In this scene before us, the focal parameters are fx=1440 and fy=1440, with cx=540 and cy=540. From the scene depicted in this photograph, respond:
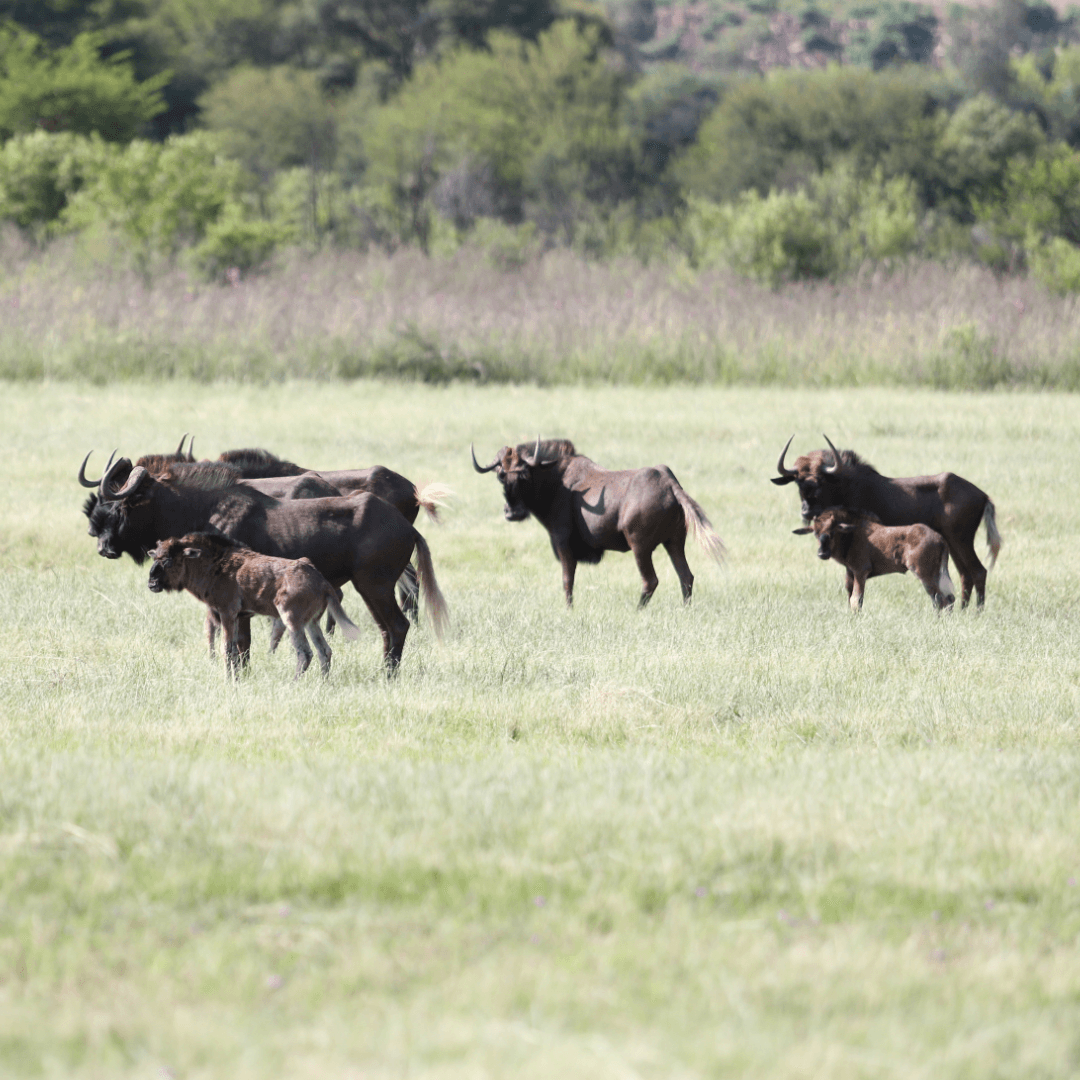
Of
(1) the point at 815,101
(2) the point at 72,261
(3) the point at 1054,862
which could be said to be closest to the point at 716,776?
(3) the point at 1054,862

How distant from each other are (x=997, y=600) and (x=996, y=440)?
789cm

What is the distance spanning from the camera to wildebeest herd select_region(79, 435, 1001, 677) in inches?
297

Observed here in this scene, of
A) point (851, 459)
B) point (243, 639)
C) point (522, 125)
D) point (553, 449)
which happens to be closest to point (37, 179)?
point (553, 449)

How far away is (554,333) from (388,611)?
58.2ft

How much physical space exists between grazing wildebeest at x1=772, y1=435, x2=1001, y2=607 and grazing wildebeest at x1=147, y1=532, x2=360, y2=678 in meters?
4.03

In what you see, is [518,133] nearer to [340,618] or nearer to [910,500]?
[910,500]

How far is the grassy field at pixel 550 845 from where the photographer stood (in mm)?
3617

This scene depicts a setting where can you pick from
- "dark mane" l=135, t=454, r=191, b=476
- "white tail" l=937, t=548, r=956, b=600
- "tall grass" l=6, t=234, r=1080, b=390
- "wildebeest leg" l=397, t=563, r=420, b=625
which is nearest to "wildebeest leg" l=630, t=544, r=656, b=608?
"wildebeest leg" l=397, t=563, r=420, b=625

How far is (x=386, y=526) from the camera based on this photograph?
787 cm

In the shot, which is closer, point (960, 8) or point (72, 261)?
point (72, 261)

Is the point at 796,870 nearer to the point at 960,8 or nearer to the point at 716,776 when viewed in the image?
the point at 716,776

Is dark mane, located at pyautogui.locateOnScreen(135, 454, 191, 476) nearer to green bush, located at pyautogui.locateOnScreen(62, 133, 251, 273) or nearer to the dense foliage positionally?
green bush, located at pyautogui.locateOnScreen(62, 133, 251, 273)

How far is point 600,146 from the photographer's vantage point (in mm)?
72312

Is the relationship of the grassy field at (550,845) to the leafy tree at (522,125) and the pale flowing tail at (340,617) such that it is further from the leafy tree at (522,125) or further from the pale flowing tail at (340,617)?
the leafy tree at (522,125)
